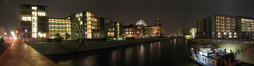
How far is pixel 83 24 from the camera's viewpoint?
245 ft

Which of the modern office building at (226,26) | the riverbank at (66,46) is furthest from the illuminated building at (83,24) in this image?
the modern office building at (226,26)

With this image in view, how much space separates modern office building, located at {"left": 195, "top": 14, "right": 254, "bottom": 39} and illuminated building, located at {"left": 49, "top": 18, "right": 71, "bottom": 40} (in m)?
87.2

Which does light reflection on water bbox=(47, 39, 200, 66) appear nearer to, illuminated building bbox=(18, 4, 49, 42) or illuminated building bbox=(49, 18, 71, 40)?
illuminated building bbox=(18, 4, 49, 42)

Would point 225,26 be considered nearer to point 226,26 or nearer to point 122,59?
point 226,26

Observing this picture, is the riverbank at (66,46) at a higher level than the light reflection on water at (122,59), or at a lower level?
higher

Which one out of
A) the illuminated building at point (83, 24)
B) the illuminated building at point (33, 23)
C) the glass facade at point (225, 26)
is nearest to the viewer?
the illuminated building at point (33, 23)

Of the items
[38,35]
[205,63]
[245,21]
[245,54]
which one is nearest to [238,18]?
[245,21]

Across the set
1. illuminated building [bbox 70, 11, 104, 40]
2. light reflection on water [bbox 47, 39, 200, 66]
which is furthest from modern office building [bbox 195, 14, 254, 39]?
illuminated building [bbox 70, 11, 104, 40]

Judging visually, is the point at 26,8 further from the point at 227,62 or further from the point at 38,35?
the point at 227,62

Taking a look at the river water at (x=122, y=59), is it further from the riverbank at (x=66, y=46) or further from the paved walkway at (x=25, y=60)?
the paved walkway at (x=25, y=60)

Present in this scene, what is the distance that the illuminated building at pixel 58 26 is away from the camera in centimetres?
7544

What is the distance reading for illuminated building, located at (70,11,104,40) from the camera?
74625 millimetres

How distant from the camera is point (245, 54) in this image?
24.8 meters

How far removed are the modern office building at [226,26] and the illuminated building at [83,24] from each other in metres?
71.1
